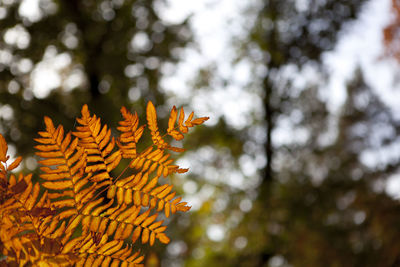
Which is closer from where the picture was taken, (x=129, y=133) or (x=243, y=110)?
(x=129, y=133)

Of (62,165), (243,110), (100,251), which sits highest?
(243,110)

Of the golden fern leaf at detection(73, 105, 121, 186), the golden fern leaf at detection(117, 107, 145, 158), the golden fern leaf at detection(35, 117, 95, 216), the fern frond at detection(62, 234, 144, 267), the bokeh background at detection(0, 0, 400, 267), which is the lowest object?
the fern frond at detection(62, 234, 144, 267)

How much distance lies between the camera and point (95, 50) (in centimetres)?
251

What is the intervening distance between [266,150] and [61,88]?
2824 millimetres

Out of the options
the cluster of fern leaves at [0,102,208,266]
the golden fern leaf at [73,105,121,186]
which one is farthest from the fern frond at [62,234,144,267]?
the golden fern leaf at [73,105,121,186]

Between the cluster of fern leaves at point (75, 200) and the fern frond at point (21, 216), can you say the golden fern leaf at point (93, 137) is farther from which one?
the fern frond at point (21, 216)

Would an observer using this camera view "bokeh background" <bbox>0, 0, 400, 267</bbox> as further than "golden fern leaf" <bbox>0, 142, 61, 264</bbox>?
Yes

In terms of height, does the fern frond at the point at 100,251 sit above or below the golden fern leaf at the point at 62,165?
below

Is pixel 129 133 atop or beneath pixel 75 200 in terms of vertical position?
atop

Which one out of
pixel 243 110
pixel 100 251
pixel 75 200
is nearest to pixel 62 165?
pixel 75 200

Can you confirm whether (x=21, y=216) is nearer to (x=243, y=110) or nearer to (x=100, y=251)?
(x=100, y=251)

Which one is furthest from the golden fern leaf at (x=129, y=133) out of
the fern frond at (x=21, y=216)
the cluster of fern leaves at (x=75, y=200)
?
the fern frond at (x=21, y=216)

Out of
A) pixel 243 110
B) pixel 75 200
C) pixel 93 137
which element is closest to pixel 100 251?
pixel 75 200

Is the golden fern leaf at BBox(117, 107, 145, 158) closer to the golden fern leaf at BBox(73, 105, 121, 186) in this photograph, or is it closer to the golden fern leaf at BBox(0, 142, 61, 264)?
the golden fern leaf at BBox(73, 105, 121, 186)
